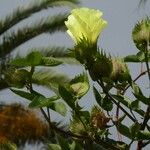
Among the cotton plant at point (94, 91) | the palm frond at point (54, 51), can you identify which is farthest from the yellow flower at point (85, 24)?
the palm frond at point (54, 51)

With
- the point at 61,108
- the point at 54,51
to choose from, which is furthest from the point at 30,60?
the point at 54,51

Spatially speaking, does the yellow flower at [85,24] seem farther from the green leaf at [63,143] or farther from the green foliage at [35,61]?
the green leaf at [63,143]

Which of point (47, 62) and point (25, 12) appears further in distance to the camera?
point (25, 12)

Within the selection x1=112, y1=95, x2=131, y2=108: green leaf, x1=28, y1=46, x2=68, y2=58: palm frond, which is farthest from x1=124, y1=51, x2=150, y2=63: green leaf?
x1=28, y1=46, x2=68, y2=58: palm frond

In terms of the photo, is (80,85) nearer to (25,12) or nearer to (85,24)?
(85,24)

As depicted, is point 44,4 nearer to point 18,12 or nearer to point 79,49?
point 18,12

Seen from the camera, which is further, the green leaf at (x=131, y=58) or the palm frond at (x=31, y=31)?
the palm frond at (x=31, y=31)

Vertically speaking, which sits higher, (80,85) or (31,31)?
(80,85)

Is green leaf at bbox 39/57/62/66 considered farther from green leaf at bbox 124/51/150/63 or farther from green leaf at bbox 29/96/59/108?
green leaf at bbox 124/51/150/63
